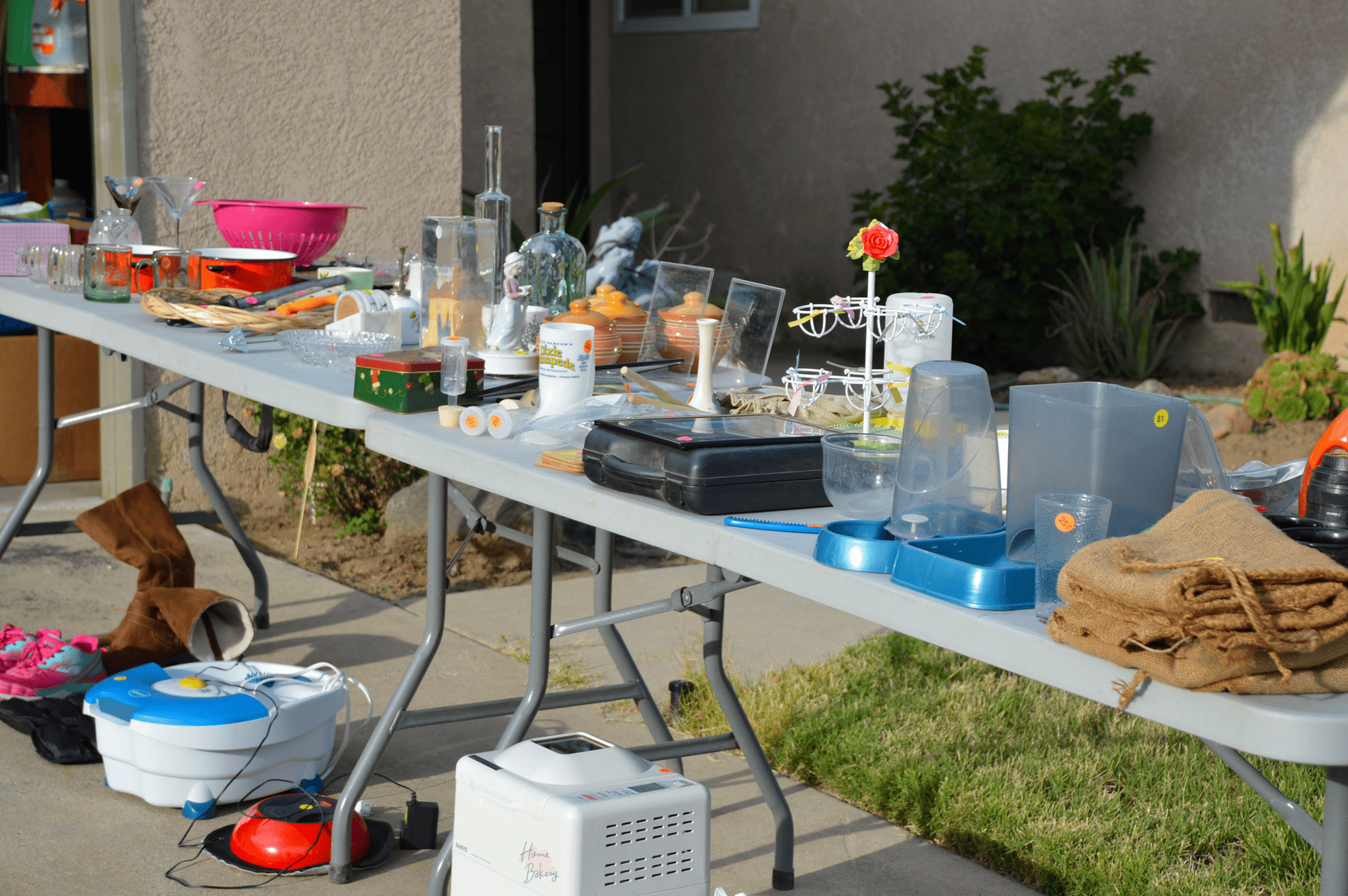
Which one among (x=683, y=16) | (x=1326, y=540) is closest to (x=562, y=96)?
(x=683, y=16)

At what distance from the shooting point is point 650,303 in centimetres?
294

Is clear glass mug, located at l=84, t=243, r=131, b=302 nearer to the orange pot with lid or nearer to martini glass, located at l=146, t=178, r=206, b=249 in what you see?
martini glass, located at l=146, t=178, r=206, b=249

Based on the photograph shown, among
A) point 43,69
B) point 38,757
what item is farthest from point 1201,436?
point 43,69

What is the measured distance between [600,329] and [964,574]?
1378mm

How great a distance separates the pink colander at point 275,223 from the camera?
373cm

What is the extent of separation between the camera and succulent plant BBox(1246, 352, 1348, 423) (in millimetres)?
6598

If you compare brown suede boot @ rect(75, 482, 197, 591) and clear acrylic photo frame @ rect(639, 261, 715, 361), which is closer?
clear acrylic photo frame @ rect(639, 261, 715, 361)

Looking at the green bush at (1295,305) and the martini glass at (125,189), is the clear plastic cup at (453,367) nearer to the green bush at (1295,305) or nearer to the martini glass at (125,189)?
the martini glass at (125,189)

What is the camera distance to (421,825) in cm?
280

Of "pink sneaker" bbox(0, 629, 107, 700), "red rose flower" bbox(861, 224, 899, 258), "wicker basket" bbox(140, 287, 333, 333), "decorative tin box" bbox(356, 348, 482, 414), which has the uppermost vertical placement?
"red rose flower" bbox(861, 224, 899, 258)

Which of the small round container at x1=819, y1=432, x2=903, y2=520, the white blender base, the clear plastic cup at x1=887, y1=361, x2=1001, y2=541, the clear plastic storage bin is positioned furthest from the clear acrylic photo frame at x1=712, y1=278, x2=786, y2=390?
the clear plastic storage bin

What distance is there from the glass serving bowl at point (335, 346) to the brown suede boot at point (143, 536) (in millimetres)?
1135

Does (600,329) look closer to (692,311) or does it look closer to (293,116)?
(692,311)

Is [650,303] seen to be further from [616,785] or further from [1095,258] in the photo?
[1095,258]
